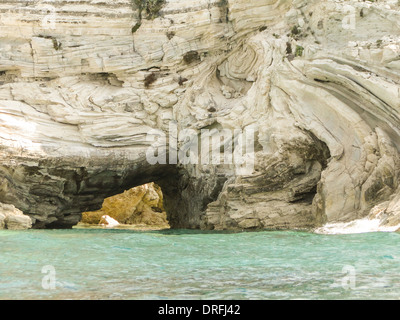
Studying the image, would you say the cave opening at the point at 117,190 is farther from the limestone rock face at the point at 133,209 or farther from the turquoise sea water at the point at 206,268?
the limestone rock face at the point at 133,209

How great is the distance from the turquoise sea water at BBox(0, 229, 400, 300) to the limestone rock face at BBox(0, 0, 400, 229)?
4.21 metres

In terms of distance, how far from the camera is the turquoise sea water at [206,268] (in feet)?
16.8

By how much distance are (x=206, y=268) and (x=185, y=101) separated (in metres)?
9.64

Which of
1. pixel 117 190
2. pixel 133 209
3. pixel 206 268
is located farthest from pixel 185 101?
pixel 133 209

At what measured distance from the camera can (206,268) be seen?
651 centimetres

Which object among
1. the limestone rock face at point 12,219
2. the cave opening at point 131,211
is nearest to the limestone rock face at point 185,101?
the limestone rock face at point 12,219

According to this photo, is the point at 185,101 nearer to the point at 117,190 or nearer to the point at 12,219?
the point at 117,190

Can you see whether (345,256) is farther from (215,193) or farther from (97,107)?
(97,107)

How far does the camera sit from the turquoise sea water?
511cm

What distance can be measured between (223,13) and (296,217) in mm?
5889

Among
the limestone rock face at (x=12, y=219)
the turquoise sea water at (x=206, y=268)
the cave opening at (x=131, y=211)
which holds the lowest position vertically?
the cave opening at (x=131, y=211)

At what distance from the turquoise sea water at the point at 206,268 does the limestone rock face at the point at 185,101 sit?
13.8 ft

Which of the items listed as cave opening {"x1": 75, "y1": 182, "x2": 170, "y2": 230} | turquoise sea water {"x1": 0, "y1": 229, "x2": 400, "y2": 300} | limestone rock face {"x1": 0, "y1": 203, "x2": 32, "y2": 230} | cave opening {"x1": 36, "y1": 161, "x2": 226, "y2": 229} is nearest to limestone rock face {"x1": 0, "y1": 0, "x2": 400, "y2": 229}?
cave opening {"x1": 36, "y1": 161, "x2": 226, "y2": 229}

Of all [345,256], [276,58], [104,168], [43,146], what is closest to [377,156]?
[276,58]
